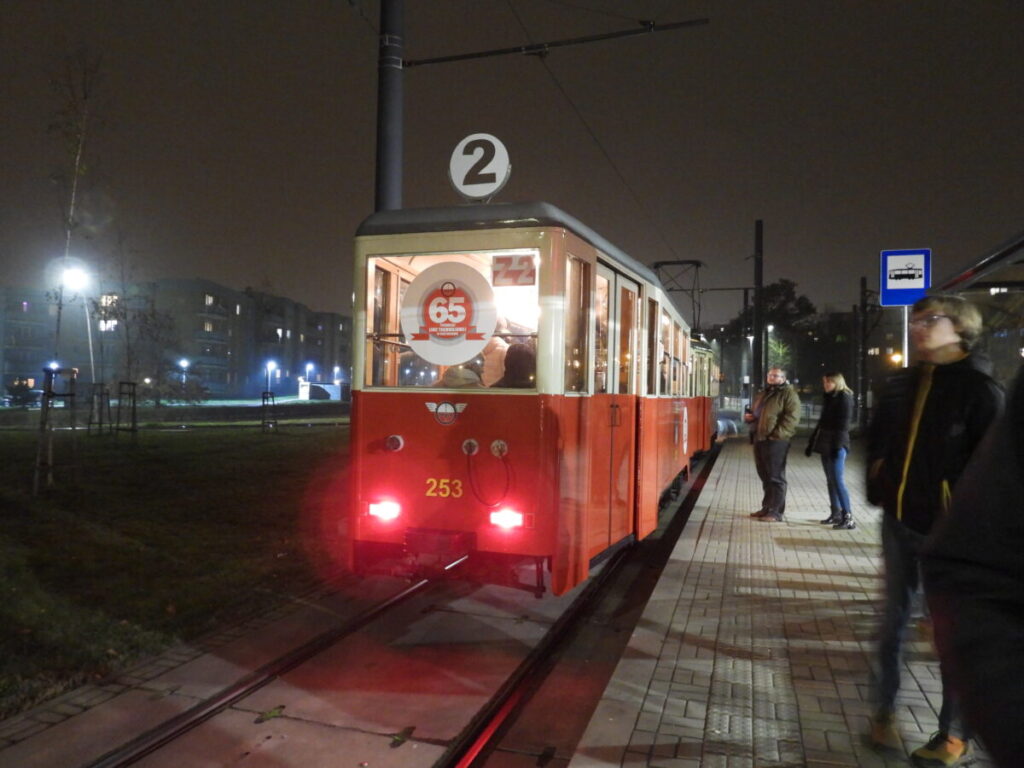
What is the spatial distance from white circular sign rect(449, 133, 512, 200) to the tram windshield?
169 cm

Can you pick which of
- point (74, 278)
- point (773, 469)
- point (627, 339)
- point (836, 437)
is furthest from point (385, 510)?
point (74, 278)

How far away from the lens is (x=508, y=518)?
5.70 m

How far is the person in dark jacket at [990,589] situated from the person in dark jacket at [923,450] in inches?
95.2

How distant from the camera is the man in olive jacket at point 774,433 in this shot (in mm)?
9711

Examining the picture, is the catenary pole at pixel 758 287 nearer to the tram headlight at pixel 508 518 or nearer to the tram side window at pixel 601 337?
the tram side window at pixel 601 337

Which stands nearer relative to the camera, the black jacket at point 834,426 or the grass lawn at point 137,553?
the grass lawn at point 137,553

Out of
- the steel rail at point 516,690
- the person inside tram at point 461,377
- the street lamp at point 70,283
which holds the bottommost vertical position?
the steel rail at point 516,690

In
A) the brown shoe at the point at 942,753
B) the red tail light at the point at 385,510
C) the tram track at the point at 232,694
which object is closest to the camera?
the brown shoe at the point at 942,753

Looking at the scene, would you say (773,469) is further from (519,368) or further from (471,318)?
(471,318)

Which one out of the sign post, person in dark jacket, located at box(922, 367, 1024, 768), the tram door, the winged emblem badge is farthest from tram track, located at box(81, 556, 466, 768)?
the sign post

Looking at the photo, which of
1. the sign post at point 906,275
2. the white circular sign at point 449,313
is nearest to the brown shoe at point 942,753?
the white circular sign at point 449,313

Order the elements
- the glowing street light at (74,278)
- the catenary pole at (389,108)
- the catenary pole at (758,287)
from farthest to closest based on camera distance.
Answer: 1. the catenary pole at (758,287)
2. the glowing street light at (74,278)
3. the catenary pole at (389,108)

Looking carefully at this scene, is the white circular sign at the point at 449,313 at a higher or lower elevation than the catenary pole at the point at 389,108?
lower

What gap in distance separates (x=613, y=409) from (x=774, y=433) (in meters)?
3.82
